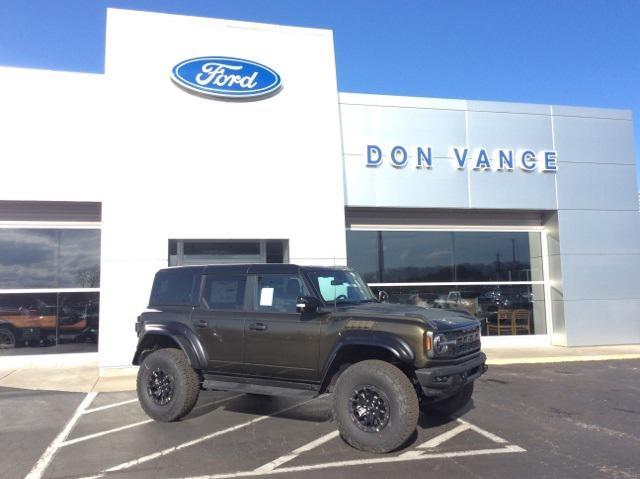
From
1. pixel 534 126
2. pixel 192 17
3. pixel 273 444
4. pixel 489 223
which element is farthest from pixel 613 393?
pixel 192 17

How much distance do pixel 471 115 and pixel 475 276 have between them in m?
4.20

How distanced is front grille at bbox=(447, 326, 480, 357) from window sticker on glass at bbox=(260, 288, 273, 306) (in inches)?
86.4

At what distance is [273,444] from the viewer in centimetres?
614

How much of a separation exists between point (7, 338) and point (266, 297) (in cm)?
861

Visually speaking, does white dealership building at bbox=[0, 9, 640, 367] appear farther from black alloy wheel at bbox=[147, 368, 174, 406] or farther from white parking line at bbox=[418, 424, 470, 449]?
white parking line at bbox=[418, 424, 470, 449]

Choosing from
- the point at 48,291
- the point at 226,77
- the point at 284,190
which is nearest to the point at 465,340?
the point at 284,190

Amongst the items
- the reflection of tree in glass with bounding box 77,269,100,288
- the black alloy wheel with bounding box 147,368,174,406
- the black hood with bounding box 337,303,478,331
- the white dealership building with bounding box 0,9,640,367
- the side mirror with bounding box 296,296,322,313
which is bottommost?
the black alloy wheel with bounding box 147,368,174,406

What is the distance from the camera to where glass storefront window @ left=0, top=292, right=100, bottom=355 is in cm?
1245

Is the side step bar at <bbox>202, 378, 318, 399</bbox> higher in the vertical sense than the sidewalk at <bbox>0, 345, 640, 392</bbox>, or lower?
higher

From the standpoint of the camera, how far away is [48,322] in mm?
12617

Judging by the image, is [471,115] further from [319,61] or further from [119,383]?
[119,383]

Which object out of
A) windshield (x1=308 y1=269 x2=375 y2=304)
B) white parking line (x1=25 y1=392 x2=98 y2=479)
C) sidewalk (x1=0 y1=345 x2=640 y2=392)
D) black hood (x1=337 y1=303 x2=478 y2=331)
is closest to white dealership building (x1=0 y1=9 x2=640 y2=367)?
sidewalk (x1=0 y1=345 x2=640 y2=392)

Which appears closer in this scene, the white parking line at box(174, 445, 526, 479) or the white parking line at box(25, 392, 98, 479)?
the white parking line at box(174, 445, 526, 479)

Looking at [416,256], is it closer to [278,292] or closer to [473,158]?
[473,158]
